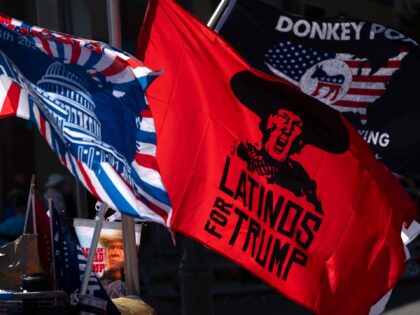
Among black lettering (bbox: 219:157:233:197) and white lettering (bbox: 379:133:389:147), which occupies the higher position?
black lettering (bbox: 219:157:233:197)

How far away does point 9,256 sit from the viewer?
556cm

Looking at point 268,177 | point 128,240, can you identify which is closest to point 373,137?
point 268,177

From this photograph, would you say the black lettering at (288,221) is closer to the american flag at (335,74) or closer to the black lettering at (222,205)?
the black lettering at (222,205)

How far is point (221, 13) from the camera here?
8.05m

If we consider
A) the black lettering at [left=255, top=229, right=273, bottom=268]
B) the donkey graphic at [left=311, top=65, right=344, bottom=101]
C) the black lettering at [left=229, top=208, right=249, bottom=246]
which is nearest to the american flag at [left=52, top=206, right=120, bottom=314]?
the black lettering at [left=229, top=208, right=249, bottom=246]

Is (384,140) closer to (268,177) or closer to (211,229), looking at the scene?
(268,177)

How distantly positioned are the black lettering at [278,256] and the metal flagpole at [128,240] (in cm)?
80

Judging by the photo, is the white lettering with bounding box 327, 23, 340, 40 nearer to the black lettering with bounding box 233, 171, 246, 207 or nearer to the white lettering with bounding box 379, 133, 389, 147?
the white lettering with bounding box 379, 133, 389, 147

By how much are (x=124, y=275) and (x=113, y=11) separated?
156 cm

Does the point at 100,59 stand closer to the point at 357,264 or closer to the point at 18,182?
the point at 357,264

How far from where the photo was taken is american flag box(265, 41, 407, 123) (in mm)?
8344

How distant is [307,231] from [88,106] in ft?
4.80

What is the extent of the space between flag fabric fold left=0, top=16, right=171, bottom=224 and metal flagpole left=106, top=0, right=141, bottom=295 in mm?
604

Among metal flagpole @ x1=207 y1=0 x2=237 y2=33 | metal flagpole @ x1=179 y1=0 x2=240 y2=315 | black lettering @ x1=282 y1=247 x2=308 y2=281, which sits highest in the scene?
metal flagpole @ x1=207 y1=0 x2=237 y2=33
